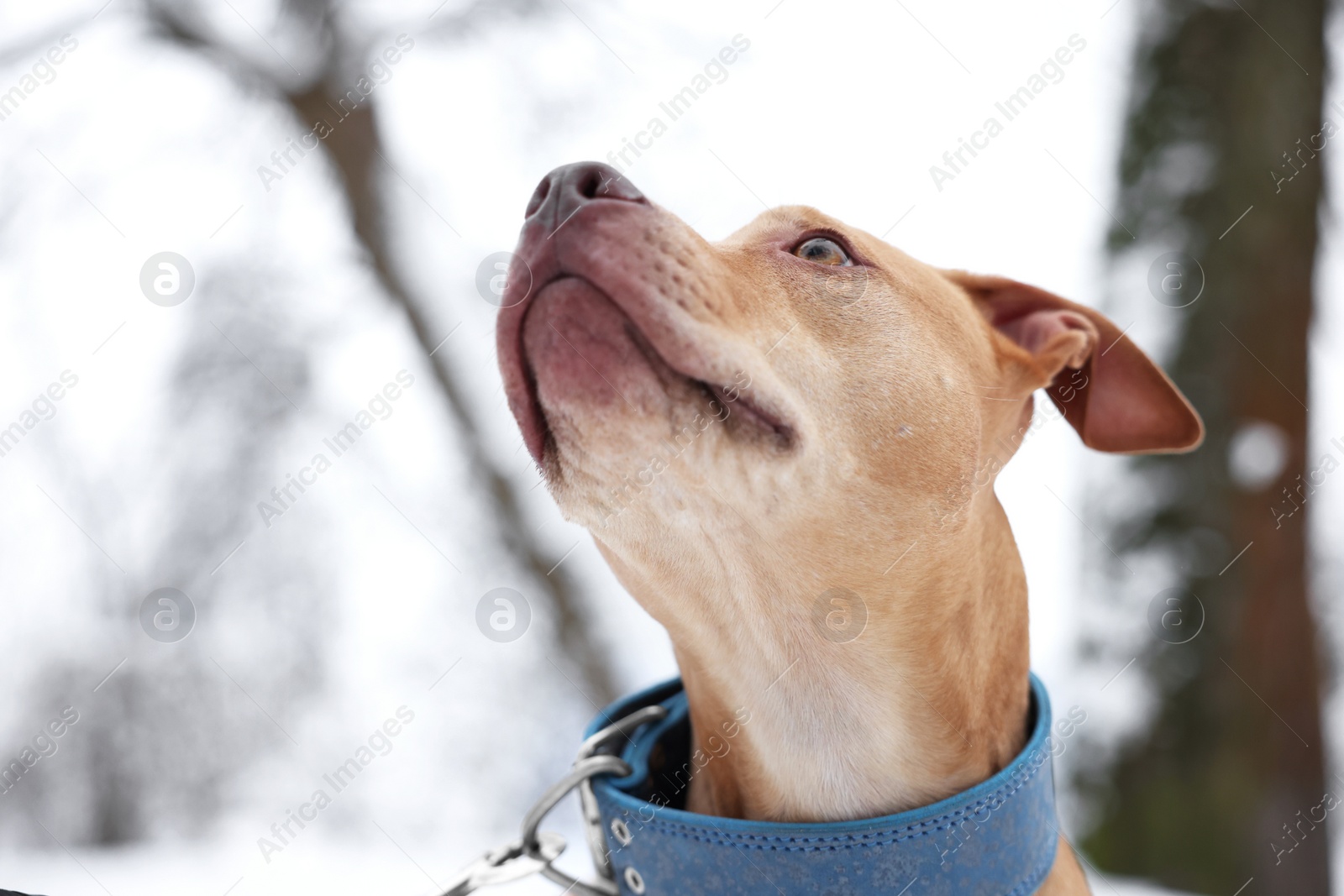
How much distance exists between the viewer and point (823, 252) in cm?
169

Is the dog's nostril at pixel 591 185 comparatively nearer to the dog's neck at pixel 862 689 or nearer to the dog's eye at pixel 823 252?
the dog's eye at pixel 823 252

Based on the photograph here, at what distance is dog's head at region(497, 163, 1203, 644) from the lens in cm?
131

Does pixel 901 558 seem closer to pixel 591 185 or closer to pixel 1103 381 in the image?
pixel 591 185

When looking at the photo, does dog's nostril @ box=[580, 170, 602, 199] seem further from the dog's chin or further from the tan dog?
the dog's chin

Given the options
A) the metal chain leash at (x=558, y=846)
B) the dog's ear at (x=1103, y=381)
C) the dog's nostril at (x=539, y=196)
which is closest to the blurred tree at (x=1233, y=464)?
the dog's ear at (x=1103, y=381)

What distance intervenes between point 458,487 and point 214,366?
1.02 metres

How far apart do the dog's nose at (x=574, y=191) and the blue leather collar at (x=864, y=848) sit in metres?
0.87

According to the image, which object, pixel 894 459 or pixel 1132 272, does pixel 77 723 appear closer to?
pixel 894 459

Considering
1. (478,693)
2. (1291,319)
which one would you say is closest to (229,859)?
(478,693)

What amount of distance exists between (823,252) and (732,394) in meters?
0.49

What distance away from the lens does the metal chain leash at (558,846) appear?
150 cm

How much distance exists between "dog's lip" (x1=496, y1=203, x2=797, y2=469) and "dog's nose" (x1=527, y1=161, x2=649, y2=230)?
19mm

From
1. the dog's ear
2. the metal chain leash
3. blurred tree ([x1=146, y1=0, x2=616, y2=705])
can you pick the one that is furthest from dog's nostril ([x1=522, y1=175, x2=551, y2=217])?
blurred tree ([x1=146, y1=0, x2=616, y2=705])

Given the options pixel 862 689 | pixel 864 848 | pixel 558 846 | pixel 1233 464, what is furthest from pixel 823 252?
pixel 1233 464
